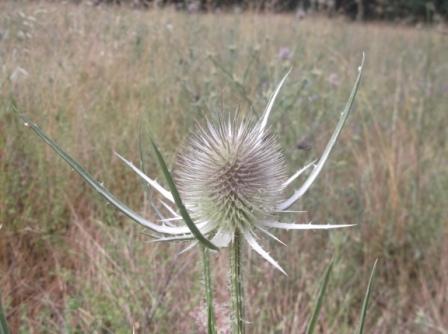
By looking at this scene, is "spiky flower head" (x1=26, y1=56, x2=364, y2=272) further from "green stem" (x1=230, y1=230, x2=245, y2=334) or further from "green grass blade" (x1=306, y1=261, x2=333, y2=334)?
"green grass blade" (x1=306, y1=261, x2=333, y2=334)

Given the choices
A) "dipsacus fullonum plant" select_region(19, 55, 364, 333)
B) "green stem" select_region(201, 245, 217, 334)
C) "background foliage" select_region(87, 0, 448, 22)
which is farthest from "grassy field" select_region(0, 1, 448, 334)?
"background foliage" select_region(87, 0, 448, 22)

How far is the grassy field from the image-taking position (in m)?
1.63

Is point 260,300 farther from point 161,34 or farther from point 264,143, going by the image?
point 161,34

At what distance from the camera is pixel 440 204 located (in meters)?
2.31

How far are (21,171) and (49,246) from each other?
374 millimetres

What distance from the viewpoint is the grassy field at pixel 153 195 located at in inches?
64.3

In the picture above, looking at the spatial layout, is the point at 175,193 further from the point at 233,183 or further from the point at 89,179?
the point at 233,183

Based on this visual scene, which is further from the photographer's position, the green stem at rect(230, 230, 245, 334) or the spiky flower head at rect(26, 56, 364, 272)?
the spiky flower head at rect(26, 56, 364, 272)

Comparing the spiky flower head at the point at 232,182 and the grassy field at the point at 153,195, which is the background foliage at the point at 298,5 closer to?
the grassy field at the point at 153,195

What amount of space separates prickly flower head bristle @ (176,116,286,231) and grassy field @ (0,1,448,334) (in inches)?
3.2

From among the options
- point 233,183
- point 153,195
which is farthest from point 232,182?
point 153,195

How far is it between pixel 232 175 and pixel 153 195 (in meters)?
1.25

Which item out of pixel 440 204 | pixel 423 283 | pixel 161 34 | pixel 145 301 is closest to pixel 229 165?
pixel 145 301

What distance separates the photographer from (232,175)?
3.09 ft
